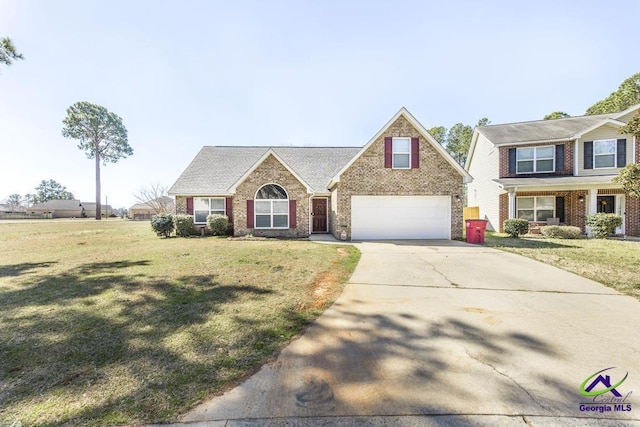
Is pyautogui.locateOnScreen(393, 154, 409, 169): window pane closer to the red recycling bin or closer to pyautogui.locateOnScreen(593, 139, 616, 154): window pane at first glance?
the red recycling bin

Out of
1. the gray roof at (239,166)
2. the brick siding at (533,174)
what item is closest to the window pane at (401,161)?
the gray roof at (239,166)

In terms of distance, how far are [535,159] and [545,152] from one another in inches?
27.6

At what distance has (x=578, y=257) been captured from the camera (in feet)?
29.7

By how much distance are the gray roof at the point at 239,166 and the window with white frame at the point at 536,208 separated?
444 inches

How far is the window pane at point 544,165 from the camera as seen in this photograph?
56.9ft

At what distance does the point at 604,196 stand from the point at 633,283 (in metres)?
13.7

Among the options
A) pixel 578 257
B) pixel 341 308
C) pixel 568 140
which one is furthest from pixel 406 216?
pixel 568 140

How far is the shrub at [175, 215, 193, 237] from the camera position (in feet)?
51.8

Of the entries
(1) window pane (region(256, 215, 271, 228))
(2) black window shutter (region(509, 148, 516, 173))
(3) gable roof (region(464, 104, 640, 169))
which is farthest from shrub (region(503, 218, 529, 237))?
(1) window pane (region(256, 215, 271, 228))

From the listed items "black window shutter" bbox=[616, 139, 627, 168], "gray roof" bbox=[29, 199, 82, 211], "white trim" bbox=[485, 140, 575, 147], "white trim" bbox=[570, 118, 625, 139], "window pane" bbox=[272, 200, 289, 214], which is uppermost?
"white trim" bbox=[570, 118, 625, 139]

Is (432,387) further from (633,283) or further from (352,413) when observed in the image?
(633,283)

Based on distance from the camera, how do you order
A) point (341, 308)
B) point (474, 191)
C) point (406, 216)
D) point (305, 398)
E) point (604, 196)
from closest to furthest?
point (305, 398)
point (341, 308)
point (406, 216)
point (604, 196)
point (474, 191)

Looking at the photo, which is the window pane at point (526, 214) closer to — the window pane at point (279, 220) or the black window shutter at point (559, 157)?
the black window shutter at point (559, 157)

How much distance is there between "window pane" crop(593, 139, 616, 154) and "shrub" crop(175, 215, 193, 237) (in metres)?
24.6
